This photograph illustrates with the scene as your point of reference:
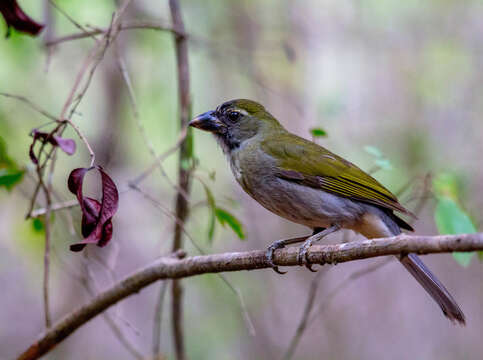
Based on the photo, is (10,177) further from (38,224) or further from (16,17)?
(16,17)

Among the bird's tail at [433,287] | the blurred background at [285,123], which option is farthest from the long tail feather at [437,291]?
the blurred background at [285,123]

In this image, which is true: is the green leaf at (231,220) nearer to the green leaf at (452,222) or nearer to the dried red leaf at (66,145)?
the green leaf at (452,222)

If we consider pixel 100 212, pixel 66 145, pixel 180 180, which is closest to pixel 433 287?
pixel 180 180

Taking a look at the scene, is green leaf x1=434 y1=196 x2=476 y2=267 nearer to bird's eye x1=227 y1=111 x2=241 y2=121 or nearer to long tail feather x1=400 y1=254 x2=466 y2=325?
long tail feather x1=400 y1=254 x2=466 y2=325

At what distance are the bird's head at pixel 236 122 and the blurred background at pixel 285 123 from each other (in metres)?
1.42

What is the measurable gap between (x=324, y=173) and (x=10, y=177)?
164 centimetres

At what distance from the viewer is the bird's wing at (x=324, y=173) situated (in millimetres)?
3361

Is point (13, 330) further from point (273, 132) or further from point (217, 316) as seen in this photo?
point (273, 132)

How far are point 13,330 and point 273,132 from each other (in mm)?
3811

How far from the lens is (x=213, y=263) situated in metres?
2.59

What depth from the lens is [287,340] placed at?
6.27 metres

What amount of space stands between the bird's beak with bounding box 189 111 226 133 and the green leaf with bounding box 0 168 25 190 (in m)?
1.04

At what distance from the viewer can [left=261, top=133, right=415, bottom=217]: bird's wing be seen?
3.36m

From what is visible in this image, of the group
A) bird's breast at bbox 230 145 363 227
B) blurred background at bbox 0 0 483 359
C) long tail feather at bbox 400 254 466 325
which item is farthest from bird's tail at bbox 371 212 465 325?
blurred background at bbox 0 0 483 359
